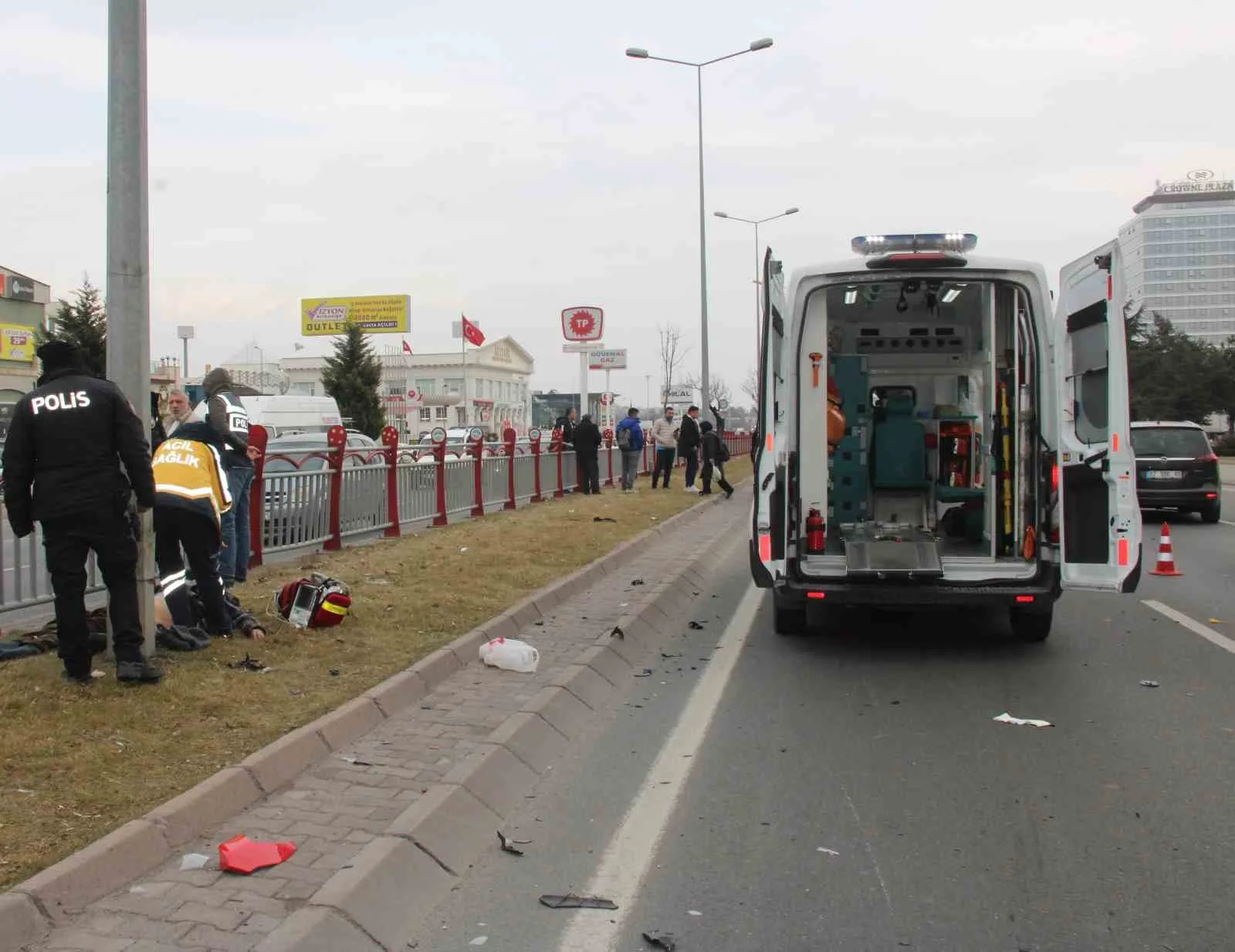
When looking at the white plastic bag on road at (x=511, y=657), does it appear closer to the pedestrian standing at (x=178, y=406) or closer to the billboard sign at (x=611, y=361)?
the pedestrian standing at (x=178, y=406)

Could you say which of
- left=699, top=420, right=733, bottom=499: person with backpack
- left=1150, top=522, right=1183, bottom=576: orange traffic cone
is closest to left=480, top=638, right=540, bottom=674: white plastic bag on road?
left=1150, top=522, right=1183, bottom=576: orange traffic cone

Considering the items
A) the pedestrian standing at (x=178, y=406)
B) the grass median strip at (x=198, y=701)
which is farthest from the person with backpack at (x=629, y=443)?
the pedestrian standing at (x=178, y=406)

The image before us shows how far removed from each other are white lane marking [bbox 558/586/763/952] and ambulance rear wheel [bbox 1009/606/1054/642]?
2.26 meters

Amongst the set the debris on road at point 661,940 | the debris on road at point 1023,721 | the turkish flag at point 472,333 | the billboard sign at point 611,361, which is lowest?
the debris on road at point 661,940

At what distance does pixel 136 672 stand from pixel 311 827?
1.97 meters

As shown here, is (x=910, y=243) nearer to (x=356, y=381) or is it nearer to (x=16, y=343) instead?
(x=16, y=343)

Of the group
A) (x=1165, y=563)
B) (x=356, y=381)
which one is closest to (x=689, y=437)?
(x=1165, y=563)

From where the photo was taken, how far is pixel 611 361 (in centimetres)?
4659

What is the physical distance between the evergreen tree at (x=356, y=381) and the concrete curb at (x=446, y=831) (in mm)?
56130

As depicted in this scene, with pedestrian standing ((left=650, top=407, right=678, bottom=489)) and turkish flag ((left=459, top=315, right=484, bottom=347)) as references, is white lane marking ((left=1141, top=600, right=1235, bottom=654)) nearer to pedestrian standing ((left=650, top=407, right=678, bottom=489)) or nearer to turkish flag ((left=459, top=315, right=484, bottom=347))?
pedestrian standing ((left=650, top=407, right=678, bottom=489))

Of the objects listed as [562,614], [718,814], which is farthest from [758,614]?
[718,814]

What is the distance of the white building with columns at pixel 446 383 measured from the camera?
3543 inches

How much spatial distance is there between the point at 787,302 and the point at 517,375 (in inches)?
4278

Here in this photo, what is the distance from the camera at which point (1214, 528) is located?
16891 mm
